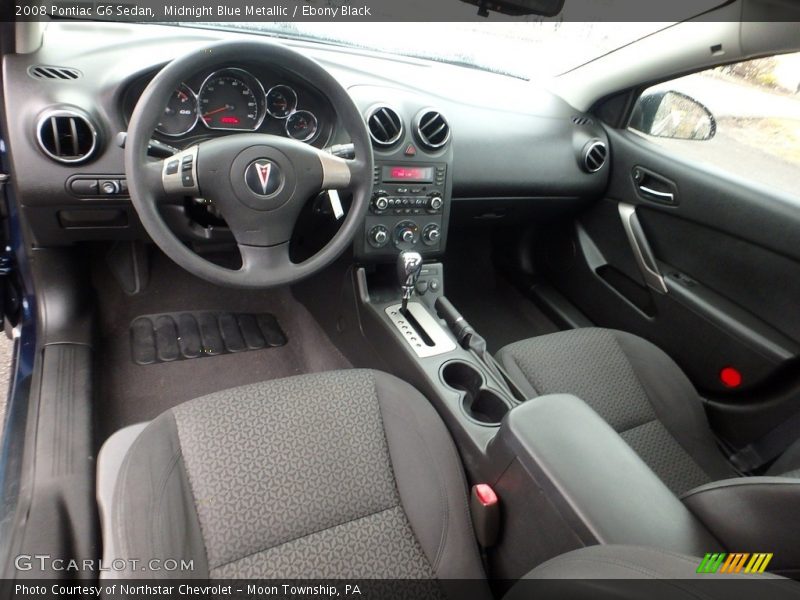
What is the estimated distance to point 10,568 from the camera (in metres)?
1.11

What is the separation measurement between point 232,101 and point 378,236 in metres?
0.56

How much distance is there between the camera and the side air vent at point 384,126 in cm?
159

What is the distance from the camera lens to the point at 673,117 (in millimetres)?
2031

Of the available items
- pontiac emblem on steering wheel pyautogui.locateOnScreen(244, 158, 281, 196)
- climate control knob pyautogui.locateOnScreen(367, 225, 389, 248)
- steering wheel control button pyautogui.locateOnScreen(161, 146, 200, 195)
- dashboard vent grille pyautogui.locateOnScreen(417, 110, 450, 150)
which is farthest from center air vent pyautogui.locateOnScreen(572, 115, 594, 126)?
steering wheel control button pyautogui.locateOnScreen(161, 146, 200, 195)

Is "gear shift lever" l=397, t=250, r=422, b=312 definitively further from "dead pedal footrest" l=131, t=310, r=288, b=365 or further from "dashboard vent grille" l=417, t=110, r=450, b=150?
"dead pedal footrest" l=131, t=310, r=288, b=365

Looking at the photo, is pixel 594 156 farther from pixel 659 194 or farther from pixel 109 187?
pixel 109 187

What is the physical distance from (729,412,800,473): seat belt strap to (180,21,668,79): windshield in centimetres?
132

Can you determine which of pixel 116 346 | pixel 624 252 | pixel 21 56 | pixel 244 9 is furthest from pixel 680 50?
pixel 116 346

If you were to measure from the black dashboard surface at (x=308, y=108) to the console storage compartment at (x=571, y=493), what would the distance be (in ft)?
3.04

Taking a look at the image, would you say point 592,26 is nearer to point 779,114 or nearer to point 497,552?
point 779,114

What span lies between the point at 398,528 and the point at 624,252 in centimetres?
157

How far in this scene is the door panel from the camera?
1.64m

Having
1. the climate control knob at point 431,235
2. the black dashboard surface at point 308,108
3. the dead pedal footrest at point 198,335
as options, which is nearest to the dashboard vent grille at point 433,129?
the black dashboard surface at point 308,108

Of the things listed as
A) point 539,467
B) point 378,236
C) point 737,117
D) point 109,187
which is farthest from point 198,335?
point 737,117
